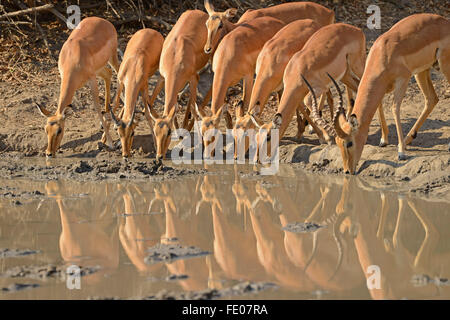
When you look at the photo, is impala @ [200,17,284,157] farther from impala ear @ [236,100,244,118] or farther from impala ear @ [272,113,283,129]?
impala ear @ [272,113,283,129]

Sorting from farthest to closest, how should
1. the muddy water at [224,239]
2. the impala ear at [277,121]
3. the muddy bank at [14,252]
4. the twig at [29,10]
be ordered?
the twig at [29,10] < the impala ear at [277,121] < the muddy bank at [14,252] < the muddy water at [224,239]

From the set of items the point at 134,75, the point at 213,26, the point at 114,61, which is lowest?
the point at 134,75

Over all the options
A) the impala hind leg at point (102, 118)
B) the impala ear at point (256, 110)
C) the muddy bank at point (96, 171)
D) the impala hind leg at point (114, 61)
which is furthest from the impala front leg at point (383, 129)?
the impala hind leg at point (114, 61)

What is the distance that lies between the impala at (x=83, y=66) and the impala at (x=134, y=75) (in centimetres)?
39

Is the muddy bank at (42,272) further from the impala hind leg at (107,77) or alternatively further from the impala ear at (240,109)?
the impala hind leg at (107,77)

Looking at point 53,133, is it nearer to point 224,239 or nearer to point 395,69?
point 395,69

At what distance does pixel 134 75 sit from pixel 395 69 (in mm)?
4153

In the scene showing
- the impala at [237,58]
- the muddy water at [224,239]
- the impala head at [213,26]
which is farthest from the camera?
the impala head at [213,26]

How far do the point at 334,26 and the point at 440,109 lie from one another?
7.88 ft

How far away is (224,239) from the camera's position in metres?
6.79

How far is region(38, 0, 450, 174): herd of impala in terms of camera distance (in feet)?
34.5

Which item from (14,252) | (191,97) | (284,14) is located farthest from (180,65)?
(14,252)

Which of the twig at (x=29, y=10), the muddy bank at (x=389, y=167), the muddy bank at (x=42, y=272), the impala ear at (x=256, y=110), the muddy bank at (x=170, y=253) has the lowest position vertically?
the muddy bank at (x=42, y=272)

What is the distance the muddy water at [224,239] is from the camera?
5.46 metres
